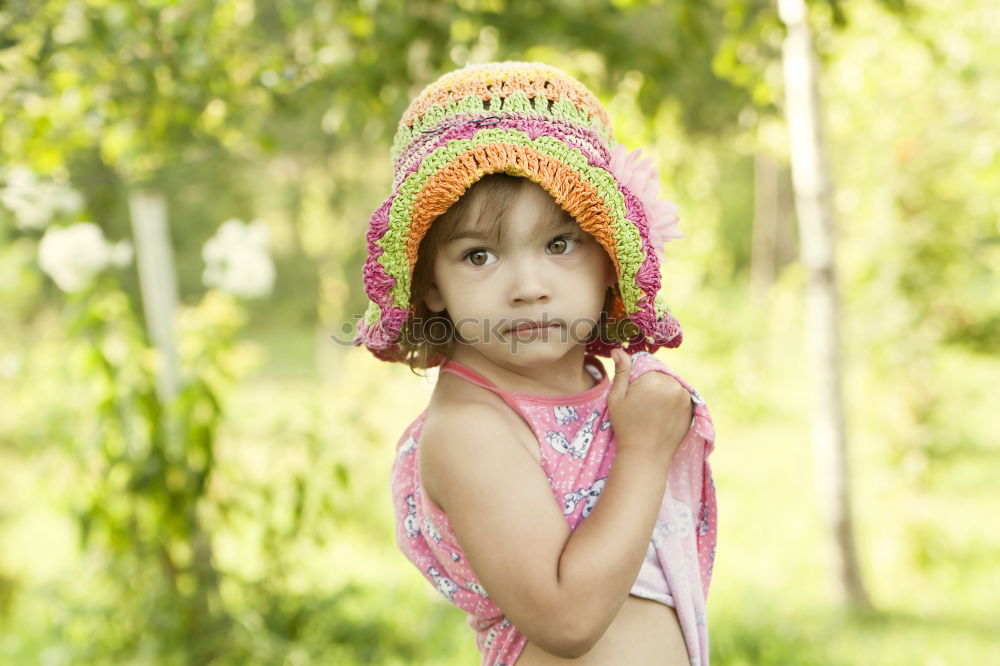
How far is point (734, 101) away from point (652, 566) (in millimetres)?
3257

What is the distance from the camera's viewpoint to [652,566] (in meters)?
1.33

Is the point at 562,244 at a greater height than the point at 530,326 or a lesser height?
greater

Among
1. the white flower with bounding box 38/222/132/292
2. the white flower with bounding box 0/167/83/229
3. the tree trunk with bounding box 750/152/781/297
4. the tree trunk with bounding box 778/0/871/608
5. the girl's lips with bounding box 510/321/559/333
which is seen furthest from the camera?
the tree trunk with bounding box 750/152/781/297

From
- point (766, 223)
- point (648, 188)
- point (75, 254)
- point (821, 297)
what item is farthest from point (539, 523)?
point (766, 223)

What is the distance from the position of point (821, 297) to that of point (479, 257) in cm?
318

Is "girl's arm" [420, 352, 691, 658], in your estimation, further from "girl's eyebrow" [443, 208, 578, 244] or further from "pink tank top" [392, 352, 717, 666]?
"girl's eyebrow" [443, 208, 578, 244]

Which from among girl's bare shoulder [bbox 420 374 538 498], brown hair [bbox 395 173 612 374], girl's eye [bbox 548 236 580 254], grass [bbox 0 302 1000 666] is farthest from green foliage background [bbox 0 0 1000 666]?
girl's eye [bbox 548 236 580 254]

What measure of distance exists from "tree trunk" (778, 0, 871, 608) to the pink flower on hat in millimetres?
2719

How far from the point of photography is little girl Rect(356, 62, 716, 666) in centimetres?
117

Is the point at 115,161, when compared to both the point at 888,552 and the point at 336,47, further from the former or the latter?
the point at 888,552

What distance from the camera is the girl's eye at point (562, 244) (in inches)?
50.1

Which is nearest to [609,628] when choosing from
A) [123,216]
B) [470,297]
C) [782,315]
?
[470,297]

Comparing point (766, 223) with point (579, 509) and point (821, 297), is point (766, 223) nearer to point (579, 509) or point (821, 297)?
point (821, 297)

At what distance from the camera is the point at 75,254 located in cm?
316
